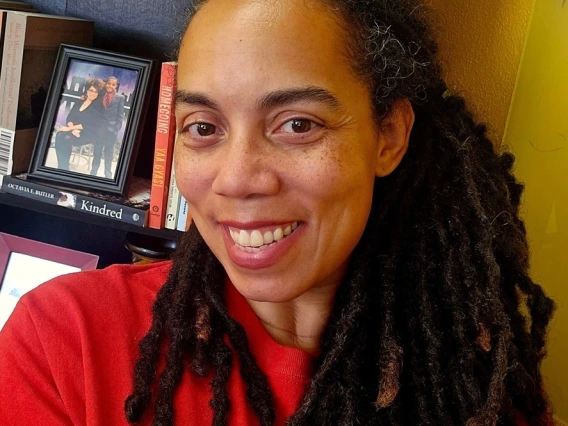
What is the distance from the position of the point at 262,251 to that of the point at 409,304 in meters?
0.28

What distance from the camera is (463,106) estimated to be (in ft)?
3.67

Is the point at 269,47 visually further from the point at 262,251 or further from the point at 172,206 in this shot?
the point at 172,206

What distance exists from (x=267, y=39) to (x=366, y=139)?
20 centimetres

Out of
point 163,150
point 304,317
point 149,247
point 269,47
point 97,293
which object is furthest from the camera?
point 149,247

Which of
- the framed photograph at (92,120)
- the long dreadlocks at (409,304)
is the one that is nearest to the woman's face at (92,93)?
the framed photograph at (92,120)

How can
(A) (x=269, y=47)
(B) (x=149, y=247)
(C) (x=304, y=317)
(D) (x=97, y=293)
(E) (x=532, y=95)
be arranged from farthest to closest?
(E) (x=532, y=95), (B) (x=149, y=247), (C) (x=304, y=317), (D) (x=97, y=293), (A) (x=269, y=47)

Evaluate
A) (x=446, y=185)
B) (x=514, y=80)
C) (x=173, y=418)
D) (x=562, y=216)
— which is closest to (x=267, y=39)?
(x=446, y=185)

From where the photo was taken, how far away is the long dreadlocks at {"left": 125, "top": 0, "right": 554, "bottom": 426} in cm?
89

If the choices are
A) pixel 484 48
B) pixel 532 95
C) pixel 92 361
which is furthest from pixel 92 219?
pixel 532 95

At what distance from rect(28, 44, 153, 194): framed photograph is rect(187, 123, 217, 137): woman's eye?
489mm

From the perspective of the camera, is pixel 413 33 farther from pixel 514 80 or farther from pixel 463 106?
pixel 514 80

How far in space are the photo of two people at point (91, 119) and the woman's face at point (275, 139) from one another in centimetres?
49

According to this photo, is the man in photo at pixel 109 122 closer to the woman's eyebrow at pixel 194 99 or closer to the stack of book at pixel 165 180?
the stack of book at pixel 165 180

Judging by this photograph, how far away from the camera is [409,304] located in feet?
3.22
